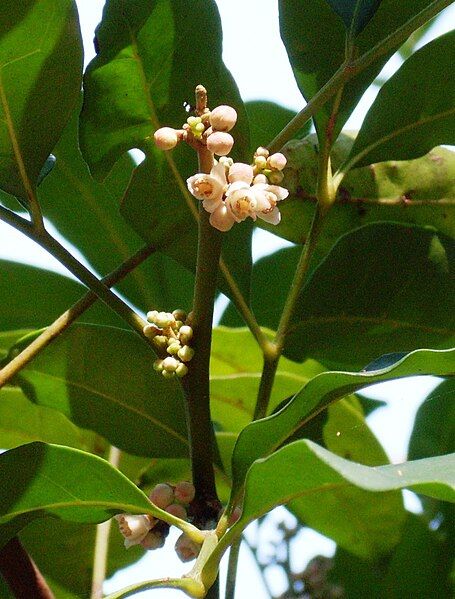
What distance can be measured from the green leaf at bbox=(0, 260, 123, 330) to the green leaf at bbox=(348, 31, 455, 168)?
2.08 ft

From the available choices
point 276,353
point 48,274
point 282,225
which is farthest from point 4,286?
point 276,353

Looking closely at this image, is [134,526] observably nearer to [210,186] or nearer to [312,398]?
[312,398]

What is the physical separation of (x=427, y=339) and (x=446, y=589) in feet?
1.21

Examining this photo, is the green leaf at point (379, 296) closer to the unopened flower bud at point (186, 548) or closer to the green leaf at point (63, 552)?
the unopened flower bud at point (186, 548)

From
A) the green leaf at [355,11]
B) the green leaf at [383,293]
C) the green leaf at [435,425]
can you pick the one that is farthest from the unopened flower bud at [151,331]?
the green leaf at [435,425]

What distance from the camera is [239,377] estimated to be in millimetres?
1567

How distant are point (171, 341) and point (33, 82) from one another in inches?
14.4

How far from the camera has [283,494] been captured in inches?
35.5

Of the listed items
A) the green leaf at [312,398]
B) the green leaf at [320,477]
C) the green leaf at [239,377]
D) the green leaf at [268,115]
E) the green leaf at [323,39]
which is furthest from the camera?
the green leaf at [268,115]

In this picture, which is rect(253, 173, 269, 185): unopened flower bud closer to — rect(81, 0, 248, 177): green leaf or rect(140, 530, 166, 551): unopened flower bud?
rect(81, 0, 248, 177): green leaf

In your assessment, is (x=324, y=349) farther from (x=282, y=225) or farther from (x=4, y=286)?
(x=4, y=286)

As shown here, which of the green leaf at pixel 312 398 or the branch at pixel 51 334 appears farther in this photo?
the branch at pixel 51 334

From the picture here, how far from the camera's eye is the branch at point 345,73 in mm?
1072

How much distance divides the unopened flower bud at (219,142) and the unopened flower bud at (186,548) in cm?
44
